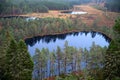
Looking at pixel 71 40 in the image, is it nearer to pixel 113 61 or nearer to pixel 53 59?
pixel 53 59

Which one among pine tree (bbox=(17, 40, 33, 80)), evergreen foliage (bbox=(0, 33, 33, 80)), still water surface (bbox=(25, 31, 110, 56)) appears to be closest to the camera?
evergreen foliage (bbox=(0, 33, 33, 80))

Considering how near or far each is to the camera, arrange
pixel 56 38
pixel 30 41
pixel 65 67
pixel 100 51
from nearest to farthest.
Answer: pixel 100 51 → pixel 65 67 → pixel 30 41 → pixel 56 38

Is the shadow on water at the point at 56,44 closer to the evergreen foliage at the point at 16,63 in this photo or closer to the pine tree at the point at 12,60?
the evergreen foliage at the point at 16,63

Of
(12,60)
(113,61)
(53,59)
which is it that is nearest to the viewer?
(113,61)

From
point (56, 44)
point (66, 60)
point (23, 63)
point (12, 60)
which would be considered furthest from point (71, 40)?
point (12, 60)

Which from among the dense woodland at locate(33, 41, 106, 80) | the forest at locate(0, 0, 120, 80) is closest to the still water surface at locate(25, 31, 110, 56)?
the forest at locate(0, 0, 120, 80)

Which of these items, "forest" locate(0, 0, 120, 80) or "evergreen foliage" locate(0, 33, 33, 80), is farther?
"evergreen foliage" locate(0, 33, 33, 80)

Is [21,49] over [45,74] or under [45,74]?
over

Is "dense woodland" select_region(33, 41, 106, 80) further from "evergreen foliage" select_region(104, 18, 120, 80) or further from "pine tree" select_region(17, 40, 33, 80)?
"evergreen foliage" select_region(104, 18, 120, 80)

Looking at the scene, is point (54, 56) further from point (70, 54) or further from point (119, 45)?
point (119, 45)

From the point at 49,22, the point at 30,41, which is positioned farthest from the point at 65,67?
the point at 49,22

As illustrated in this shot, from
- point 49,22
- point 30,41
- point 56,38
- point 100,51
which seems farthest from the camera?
point 49,22
